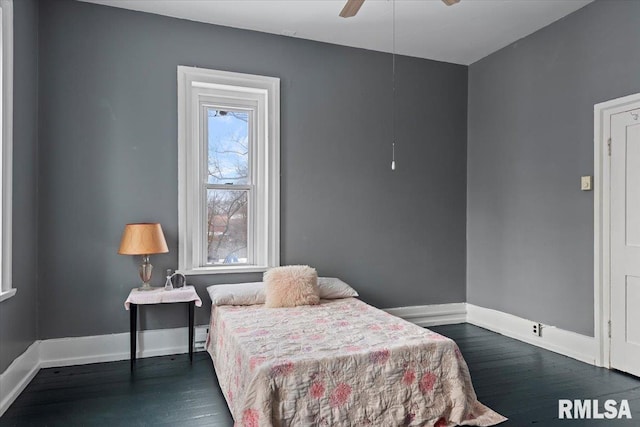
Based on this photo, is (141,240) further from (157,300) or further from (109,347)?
(109,347)

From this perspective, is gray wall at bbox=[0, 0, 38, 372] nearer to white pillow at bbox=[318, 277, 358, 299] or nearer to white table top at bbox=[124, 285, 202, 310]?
Answer: white table top at bbox=[124, 285, 202, 310]

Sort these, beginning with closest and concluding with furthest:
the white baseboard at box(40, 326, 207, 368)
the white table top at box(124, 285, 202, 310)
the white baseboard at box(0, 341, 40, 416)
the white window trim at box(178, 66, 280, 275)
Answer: the white baseboard at box(0, 341, 40, 416), the white table top at box(124, 285, 202, 310), the white baseboard at box(40, 326, 207, 368), the white window trim at box(178, 66, 280, 275)

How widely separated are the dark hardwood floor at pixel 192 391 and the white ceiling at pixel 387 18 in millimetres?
2918

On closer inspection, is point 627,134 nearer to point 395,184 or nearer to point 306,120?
point 395,184

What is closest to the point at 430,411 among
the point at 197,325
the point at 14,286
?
the point at 197,325

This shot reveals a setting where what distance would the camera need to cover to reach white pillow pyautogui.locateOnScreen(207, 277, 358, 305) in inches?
139

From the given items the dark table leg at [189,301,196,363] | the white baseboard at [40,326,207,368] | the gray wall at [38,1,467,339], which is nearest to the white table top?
the dark table leg at [189,301,196,363]

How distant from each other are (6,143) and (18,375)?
1.54 m

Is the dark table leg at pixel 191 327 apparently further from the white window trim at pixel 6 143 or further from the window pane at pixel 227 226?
the white window trim at pixel 6 143

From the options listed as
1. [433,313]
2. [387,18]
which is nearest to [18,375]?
[433,313]

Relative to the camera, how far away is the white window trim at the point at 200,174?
12.5 feet

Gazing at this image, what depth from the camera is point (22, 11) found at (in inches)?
121

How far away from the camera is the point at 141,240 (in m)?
3.40

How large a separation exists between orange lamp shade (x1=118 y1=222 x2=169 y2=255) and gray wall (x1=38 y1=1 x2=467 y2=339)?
0.89ft
